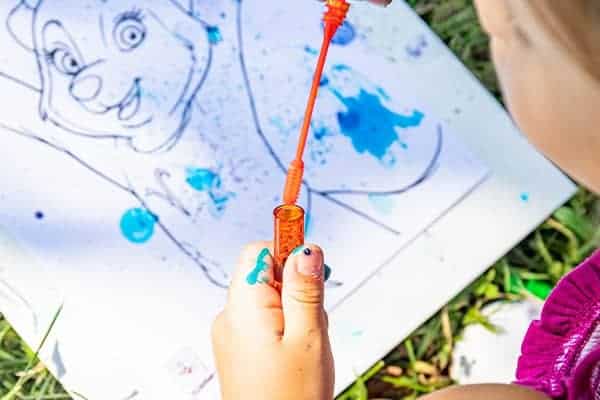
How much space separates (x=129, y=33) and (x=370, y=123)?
24 centimetres

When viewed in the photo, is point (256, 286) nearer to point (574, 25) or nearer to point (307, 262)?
point (307, 262)

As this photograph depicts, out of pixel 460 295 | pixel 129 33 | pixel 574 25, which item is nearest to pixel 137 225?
pixel 129 33

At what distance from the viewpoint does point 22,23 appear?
2.74 feet

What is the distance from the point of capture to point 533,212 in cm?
90

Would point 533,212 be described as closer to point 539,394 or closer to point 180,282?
point 539,394

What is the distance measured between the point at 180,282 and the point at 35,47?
0.83 feet

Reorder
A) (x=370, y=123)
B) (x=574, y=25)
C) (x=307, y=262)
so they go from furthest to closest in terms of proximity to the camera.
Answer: (x=370, y=123) < (x=307, y=262) < (x=574, y=25)

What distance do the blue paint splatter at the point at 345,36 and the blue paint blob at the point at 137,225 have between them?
0.81 ft

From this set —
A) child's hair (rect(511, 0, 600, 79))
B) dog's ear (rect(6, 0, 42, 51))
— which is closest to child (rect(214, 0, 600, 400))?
child's hair (rect(511, 0, 600, 79))

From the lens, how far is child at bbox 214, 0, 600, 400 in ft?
1.41

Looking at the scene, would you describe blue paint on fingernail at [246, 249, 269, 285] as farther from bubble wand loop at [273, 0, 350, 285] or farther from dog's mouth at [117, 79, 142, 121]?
dog's mouth at [117, 79, 142, 121]

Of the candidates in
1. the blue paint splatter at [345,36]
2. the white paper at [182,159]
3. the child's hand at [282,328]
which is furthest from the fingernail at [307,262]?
the blue paint splatter at [345,36]

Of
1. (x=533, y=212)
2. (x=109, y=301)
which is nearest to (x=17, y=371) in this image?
(x=109, y=301)

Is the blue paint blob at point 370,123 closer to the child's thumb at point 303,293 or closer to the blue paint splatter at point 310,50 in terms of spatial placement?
the blue paint splatter at point 310,50
